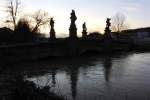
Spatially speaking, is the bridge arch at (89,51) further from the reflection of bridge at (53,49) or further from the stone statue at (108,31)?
the stone statue at (108,31)

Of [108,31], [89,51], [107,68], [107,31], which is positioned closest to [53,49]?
[89,51]

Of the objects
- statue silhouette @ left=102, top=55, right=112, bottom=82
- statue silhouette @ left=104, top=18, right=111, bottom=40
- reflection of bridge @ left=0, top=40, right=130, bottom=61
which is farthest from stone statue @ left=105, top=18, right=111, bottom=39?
statue silhouette @ left=102, top=55, right=112, bottom=82

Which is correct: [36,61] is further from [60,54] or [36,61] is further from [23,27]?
[23,27]

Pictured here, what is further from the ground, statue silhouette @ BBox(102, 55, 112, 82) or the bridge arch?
the bridge arch

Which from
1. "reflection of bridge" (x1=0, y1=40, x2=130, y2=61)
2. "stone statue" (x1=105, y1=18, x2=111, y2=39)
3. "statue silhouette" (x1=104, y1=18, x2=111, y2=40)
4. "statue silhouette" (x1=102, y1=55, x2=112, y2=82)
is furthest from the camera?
"stone statue" (x1=105, y1=18, x2=111, y2=39)

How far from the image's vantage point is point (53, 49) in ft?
160

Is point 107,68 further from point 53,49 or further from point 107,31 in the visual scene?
point 107,31

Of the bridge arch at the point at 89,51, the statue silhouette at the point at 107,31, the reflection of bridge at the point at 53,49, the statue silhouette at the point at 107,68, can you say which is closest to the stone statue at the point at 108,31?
the statue silhouette at the point at 107,31

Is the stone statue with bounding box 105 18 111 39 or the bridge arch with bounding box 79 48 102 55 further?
the stone statue with bounding box 105 18 111 39

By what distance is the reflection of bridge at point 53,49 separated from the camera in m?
43.4

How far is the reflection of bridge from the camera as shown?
43.4m

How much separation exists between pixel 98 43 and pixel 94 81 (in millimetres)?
33226

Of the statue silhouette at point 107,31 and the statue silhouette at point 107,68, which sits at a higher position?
the statue silhouette at point 107,31

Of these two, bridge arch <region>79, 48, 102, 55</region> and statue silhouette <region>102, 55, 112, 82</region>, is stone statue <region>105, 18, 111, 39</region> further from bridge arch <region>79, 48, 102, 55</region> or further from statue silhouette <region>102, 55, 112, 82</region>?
statue silhouette <region>102, 55, 112, 82</region>
